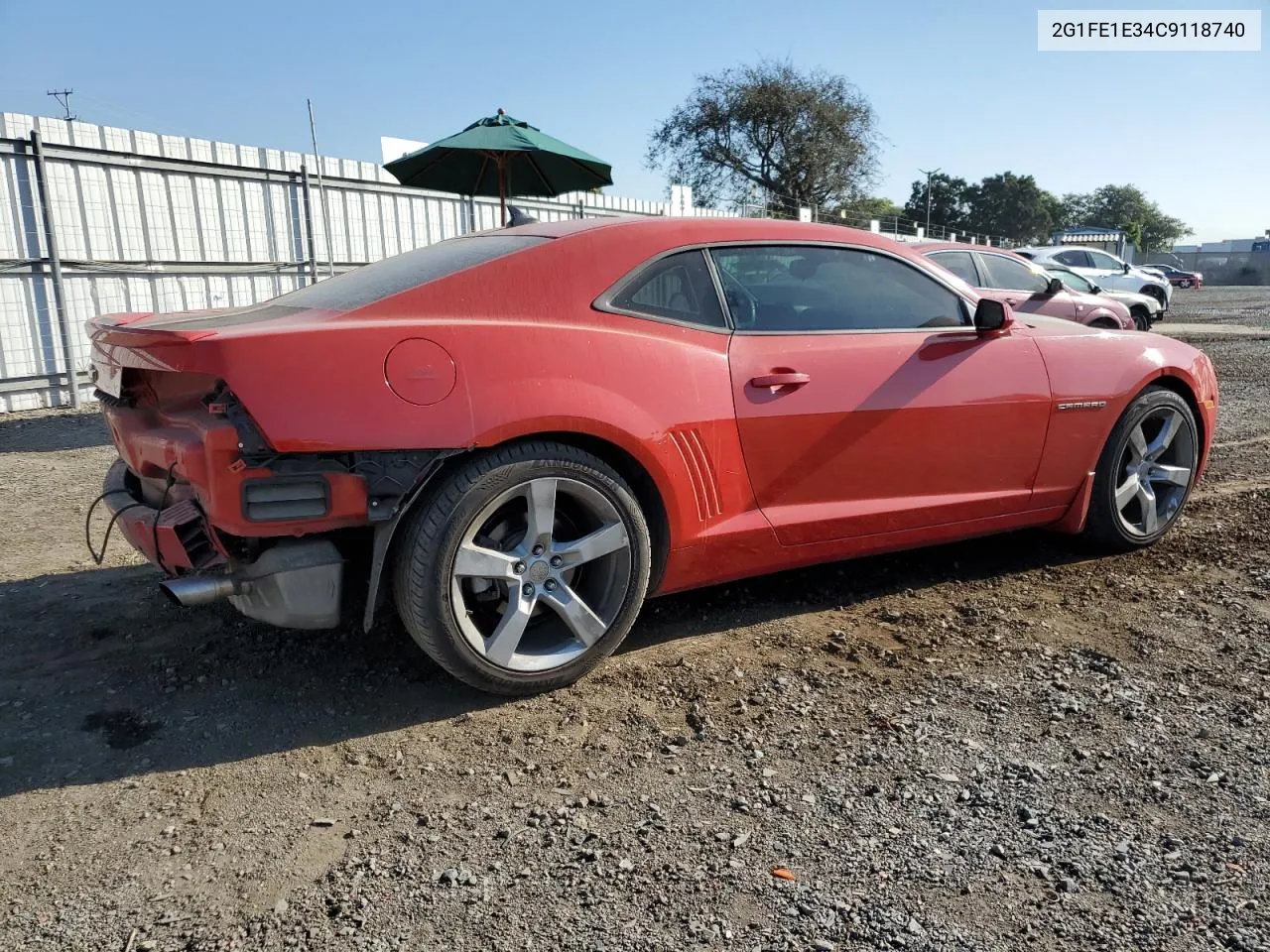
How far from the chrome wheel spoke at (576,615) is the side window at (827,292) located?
111cm

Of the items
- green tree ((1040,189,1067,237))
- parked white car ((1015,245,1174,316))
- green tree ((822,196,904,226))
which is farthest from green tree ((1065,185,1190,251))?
parked white car ((1015,245,1174,316))

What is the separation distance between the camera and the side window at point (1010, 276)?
30.7 feet

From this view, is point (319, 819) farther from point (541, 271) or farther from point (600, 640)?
point (541, 271)

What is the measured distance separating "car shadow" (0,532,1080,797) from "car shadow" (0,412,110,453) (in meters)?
3.55

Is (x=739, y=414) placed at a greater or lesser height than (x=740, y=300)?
lesser

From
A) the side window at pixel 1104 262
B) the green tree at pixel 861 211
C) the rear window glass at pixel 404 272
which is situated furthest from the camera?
the green tree at pixel 861 211

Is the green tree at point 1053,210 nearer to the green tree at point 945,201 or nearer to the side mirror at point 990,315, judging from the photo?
the green tree at point 945,201

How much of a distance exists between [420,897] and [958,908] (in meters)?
1.14

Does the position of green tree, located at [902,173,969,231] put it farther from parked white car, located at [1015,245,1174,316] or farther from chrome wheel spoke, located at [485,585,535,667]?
chrome wheel spoke, located at [485,585,535,667]

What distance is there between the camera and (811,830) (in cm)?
222

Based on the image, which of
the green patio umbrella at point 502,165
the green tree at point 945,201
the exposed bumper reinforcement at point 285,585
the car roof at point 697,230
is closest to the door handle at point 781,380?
the car roof at point 697,230

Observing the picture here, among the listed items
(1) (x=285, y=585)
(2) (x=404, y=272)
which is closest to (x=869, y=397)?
(2) (x=404, y=272)

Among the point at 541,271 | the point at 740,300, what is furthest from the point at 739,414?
the point at 541,271

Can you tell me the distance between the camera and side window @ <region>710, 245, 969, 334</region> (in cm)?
327
